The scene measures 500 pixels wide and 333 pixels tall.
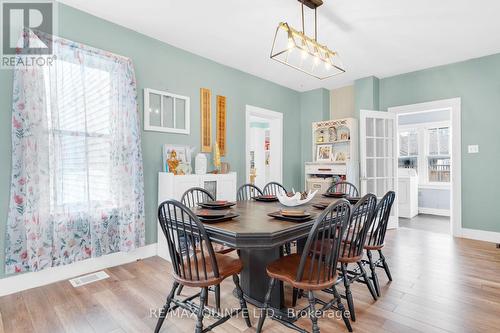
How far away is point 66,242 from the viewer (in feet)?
8.72

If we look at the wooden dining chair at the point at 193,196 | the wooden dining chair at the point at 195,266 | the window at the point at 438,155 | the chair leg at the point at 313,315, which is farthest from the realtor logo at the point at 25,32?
the window at the point at 438,155

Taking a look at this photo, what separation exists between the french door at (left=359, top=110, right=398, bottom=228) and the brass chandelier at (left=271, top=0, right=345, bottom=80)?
46.7 inches

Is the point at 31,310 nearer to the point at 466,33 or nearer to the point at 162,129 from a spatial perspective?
the point at 162,129

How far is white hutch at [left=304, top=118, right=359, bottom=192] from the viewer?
16.1ft

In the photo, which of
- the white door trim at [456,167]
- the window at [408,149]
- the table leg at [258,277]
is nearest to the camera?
the table leg at [258,277]

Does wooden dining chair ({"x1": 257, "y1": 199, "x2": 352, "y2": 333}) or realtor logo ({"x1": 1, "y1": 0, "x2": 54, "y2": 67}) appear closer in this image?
wooden dining chair ({"x1": 257, "y1": 199, "x2": 352, "y2": 333})

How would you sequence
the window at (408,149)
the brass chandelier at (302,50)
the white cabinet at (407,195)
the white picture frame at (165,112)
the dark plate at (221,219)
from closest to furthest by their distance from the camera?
the dark plate at (221,219)
the brass chandelier at (302,50)
the white picture frame at (165,112)
the white cabinet at (407,195)
the window at (408,149)

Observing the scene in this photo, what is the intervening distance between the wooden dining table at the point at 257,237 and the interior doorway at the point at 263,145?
2.43m

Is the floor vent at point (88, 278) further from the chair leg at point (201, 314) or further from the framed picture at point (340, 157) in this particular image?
the framed picture at point (340, 157)

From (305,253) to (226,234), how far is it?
0.48 m

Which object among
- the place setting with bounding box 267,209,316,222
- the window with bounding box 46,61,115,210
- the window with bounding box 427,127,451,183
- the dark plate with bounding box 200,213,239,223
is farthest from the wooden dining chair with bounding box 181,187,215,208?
the window with bounding box 427,127,451,183

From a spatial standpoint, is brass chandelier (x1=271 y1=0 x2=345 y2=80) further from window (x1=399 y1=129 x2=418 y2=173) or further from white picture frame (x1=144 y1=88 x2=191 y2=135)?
window (x1=399 y1=129 x2=418 y2=173)

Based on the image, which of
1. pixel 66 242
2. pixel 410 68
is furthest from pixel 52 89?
pixel 410 68

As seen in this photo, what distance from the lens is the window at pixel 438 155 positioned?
604 centimetres
